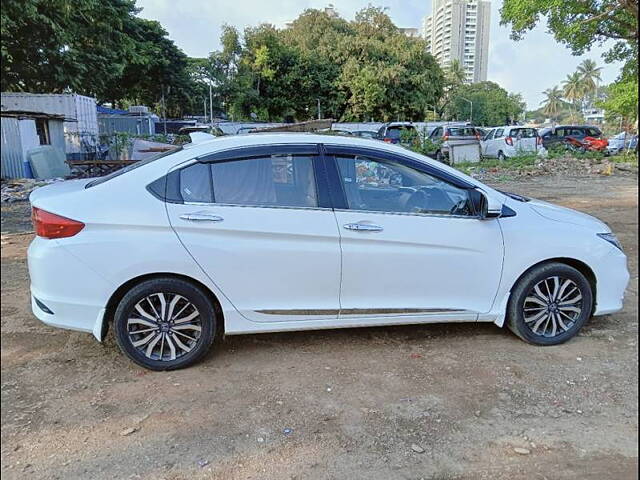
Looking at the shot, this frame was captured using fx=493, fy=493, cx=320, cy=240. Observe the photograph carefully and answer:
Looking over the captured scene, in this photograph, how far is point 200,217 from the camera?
311cm

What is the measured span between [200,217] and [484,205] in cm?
192

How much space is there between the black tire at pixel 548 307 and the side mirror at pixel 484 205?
54 centimetres

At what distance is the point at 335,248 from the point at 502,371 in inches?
53.9

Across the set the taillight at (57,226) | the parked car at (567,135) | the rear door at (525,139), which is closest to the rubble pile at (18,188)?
the taillight at (57,226)

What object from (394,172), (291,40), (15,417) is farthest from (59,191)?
(291,40)

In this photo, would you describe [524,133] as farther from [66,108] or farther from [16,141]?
[16,141]

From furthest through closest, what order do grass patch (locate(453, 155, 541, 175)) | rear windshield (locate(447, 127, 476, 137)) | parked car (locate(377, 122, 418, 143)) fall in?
1. rear windshield (locate(447, 127, 476, 137))
2. parked car (locate(377, 122, 418, 143))
3. grass patch (locate(453, 155, 541, 175))

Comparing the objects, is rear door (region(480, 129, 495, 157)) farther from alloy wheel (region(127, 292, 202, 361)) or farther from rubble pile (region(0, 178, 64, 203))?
alloy wheel (region(127, 292, 202, 361))

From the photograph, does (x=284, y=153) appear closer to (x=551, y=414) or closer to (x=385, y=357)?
(x=385, y=357)

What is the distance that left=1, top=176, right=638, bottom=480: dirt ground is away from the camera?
7.70 ft

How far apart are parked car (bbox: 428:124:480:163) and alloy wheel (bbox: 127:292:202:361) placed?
52.6 ft

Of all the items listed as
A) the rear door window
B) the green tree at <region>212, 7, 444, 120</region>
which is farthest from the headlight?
the green tree at <region>212, 7, 444, 120</region>

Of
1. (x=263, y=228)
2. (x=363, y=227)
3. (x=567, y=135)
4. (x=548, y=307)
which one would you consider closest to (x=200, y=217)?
(x=263, y=228)

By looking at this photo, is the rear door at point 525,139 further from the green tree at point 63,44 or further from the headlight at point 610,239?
the headlight at point 610,239
